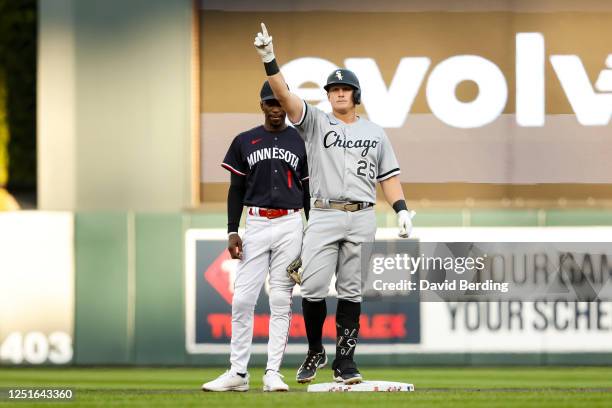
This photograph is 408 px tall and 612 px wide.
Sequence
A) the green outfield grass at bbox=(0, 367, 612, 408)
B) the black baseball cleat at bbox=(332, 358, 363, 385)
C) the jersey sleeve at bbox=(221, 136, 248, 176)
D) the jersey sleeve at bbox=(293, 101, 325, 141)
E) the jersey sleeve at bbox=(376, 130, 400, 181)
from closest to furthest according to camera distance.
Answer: the green outfield grass at bbox=(0, 367, 612, 408), the jersey sleeve at bbox=(293, 101, 325, 141), the black baseball cleat at bbox=(332, 358, 363, 385), the jersey sleeve at bbox=(376, 130, 400, 181), the jersey sleeve at bbox=(221, 136, 248, 176)

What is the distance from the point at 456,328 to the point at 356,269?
3.57 metres

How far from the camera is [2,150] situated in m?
19.7

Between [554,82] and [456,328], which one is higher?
[554,82]

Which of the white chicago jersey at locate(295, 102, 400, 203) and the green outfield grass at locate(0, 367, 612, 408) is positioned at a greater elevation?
the white chicago jersey at locate(295, 102, 400, 203)

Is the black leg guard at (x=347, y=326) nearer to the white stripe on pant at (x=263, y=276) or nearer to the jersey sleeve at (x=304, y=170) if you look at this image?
the white stripe on pant at (x=263, y=276)

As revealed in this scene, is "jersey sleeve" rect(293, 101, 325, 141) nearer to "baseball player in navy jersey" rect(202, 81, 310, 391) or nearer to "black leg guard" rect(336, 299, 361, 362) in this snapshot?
"baseball player in navy jersey" rect(202, 81, 310, 391)

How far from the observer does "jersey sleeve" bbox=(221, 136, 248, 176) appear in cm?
857

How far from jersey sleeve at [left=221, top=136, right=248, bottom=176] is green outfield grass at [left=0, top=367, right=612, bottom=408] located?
1390 mm

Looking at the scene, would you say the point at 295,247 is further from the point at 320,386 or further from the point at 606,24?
the point at 606,24

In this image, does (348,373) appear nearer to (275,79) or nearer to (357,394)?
(357,394)

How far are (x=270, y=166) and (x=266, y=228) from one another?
1.26 feet

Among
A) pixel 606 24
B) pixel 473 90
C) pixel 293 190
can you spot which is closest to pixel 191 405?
pixel 293 190

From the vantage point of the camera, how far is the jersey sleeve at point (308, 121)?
810cm

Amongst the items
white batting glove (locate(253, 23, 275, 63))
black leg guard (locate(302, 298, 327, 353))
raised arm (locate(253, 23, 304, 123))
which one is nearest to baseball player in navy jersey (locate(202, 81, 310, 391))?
black leg guard (locate(302, 298, 327, 353))
